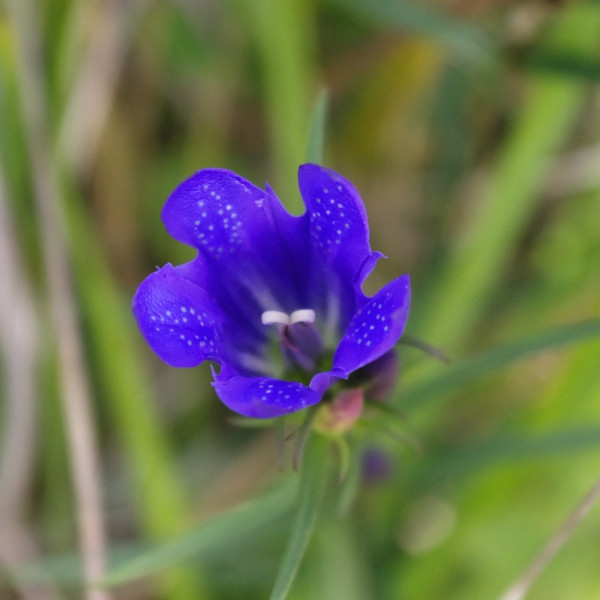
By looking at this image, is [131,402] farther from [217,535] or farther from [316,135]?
[316,135]

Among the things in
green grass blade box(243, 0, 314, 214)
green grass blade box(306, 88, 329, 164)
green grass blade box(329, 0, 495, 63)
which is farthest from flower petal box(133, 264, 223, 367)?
green grass blade box(243, 0, 314, 214)

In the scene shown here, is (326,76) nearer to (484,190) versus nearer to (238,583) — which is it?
(484,190)

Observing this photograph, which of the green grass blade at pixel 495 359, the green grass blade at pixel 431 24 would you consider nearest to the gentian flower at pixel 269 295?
the green grass blade at pixel 495 359

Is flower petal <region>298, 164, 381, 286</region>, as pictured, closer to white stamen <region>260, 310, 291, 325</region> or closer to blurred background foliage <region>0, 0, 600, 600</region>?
white stamen <region>260, 310, 291, 325</region>

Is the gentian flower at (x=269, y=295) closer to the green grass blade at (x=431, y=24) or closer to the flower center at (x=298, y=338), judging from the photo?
the flower center at (x=298, y=338)

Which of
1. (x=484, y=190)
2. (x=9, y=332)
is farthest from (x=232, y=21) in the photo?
(x=9, y=332)

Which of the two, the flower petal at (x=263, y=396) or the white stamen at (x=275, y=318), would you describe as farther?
the white stamen at (x=275, y=318)

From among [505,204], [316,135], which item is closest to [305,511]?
[316,135]
